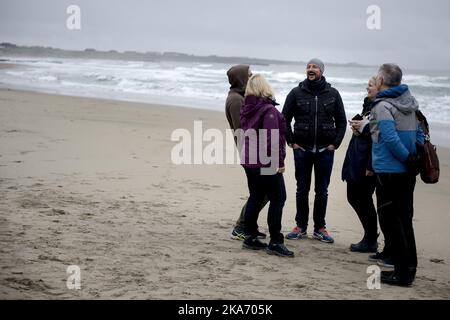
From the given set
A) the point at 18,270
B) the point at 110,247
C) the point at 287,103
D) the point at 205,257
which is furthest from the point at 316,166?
the point at 18,270

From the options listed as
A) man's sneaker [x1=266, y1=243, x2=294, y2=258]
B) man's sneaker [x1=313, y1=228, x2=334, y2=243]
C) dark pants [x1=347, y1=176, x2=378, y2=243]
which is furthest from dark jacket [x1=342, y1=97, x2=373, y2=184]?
man's sneaker [x1=266, y1=243, x2=294, y2=258]

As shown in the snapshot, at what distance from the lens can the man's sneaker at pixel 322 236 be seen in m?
5.86

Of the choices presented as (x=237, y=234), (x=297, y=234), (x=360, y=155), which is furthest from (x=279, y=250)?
(x=360, y=155)

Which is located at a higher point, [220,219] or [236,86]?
[236,86]

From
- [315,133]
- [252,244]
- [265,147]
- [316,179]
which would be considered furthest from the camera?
[316,179]

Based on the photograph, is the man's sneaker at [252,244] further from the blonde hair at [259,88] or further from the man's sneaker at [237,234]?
the blonde hair at [259,88]

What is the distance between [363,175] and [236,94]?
1458 mm

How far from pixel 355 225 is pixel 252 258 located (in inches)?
83.1

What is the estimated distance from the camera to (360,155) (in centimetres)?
554

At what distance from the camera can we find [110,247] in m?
4.98

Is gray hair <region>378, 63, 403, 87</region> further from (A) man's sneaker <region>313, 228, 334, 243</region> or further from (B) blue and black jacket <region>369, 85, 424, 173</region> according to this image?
(A) man's sneaker <region>313, 228, 334, 243</region>

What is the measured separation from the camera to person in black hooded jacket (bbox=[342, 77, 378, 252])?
18.0ft

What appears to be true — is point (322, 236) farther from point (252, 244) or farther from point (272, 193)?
point (272, 193)
